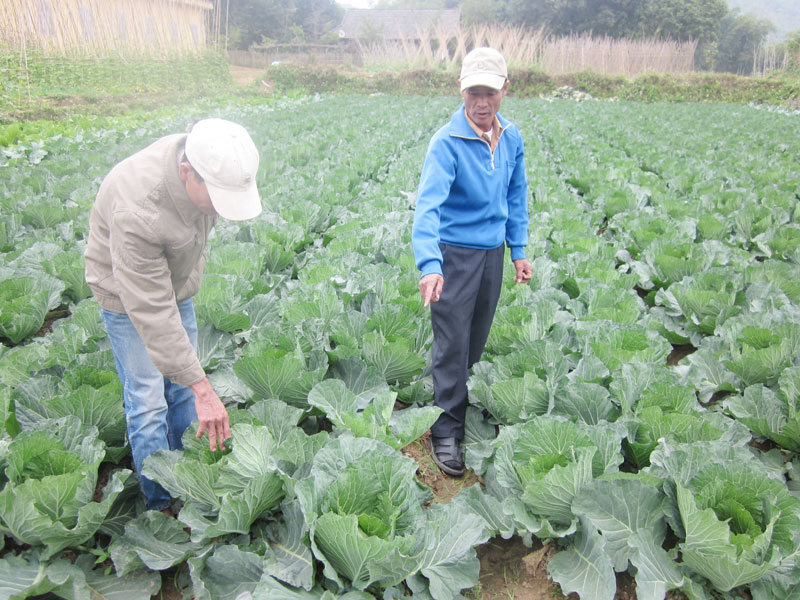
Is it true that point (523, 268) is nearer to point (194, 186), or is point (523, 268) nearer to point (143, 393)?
point (194, 186)

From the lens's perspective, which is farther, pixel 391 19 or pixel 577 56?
Result: pixel 391 19

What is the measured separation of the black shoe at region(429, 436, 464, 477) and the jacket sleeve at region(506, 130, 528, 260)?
1.00 metres

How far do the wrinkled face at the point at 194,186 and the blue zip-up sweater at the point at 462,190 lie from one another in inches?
32.7

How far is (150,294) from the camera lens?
163cm

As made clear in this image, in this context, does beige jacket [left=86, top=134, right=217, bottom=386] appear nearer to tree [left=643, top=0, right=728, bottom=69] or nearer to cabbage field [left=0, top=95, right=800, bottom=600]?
cabbage field [left=0, top=95, right=800, bottom=600]

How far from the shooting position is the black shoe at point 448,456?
2566 millimetres

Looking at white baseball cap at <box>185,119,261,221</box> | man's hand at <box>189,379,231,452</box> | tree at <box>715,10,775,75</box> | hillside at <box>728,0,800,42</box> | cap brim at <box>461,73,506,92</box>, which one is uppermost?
hillside at <box>728,0,800,42</box>

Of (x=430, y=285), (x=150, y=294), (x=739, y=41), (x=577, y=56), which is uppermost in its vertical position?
(x=739, y=41)

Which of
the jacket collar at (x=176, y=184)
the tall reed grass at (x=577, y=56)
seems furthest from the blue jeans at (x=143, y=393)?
the tall reed grass at (x=577, y=56)

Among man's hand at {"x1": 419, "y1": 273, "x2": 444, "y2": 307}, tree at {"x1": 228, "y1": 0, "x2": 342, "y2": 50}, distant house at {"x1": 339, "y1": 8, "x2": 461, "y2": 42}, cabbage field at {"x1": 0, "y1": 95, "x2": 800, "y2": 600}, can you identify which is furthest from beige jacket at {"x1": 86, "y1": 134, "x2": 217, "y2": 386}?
distant house at {"x1": 339, "y1": 8, "x2": 461, "y2": 42}

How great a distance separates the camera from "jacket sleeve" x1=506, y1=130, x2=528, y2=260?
8.72 feet

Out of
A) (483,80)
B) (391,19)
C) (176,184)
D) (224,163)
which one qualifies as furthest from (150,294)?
(391,19)

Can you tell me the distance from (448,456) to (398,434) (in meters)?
0.56

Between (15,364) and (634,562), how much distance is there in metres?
2.80
